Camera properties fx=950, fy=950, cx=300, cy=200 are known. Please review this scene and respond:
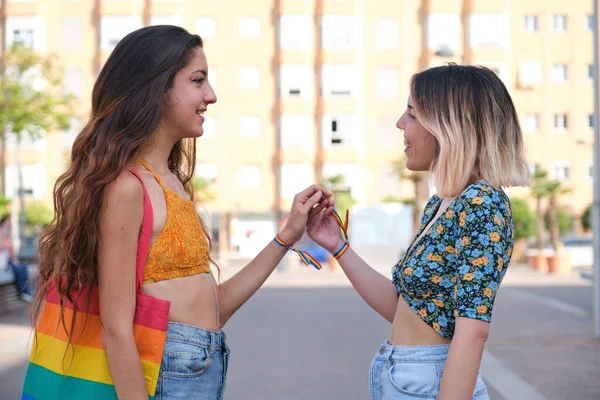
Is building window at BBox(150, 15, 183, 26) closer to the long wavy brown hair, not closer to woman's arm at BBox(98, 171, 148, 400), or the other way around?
the long wavy brown hair

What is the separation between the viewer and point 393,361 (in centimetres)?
296

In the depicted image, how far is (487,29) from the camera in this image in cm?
5781

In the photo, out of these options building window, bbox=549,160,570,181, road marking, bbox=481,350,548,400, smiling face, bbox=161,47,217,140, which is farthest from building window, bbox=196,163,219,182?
smiling face, bbox=161,47,217,140

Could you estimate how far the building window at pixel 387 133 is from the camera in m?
58.0

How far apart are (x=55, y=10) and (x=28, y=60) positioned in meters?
38.3

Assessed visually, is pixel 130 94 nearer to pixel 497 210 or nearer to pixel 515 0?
pixel 497 210

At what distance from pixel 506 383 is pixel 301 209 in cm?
588

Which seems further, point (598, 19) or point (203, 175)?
point (203, 175)

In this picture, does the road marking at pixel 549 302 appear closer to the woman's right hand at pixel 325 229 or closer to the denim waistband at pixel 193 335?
the woman's right hand at pixel 325 229

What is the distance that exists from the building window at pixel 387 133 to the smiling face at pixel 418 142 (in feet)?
181

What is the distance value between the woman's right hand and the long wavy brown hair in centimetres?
93

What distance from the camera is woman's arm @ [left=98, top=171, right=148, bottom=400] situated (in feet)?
8.87

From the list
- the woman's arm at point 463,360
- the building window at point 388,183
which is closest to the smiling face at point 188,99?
the woman's arm at point 463,360

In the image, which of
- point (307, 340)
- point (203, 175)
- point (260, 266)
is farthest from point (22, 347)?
point (203, 175)
